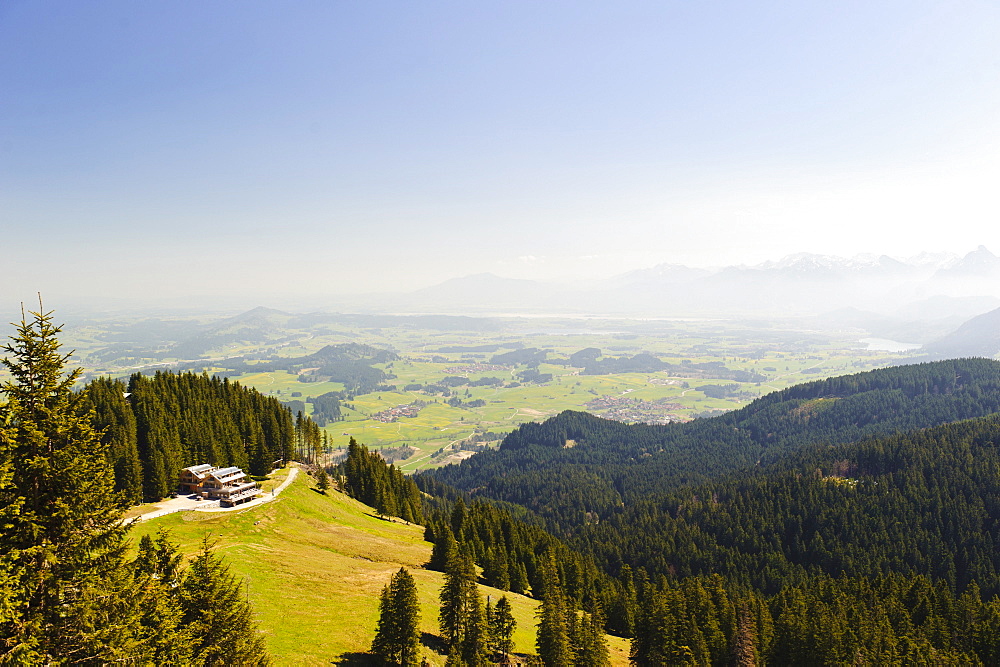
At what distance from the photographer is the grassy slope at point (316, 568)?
41938 millimetres

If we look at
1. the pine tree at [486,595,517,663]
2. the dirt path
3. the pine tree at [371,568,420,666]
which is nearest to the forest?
the pine tree at [486,595,517,663]

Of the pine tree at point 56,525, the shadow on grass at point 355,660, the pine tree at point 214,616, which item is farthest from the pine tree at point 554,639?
the pine tree at point 56,525

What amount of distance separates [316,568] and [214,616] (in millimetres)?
32642

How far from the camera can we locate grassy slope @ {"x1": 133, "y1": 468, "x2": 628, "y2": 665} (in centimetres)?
4194

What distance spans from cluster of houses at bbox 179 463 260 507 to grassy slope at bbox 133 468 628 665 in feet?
16.8

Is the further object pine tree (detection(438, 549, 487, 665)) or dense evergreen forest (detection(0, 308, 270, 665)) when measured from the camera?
pine tree (detection(438, 549, 487, 665))

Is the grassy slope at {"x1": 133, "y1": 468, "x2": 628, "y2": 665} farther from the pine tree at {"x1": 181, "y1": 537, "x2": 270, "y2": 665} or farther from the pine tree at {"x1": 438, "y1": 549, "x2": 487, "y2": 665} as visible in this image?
the pine tree at {"x1": 181, "y1": 537, "x2": 270, "y2": 665}

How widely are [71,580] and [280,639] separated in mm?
27943

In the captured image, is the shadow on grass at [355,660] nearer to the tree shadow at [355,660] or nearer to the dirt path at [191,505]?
the tree shadow at [355,660]

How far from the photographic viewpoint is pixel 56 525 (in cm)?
1639

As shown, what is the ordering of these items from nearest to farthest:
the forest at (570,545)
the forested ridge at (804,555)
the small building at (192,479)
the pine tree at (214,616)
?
1. the forest at (570,545)
2. the pine tree at (214,616)
3. the forested ridge at (804,555)
4. the small building at (192,479)

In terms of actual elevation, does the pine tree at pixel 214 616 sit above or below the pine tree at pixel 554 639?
above

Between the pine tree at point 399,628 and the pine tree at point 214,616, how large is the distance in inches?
518

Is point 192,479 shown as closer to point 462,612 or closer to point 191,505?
point 191,505
